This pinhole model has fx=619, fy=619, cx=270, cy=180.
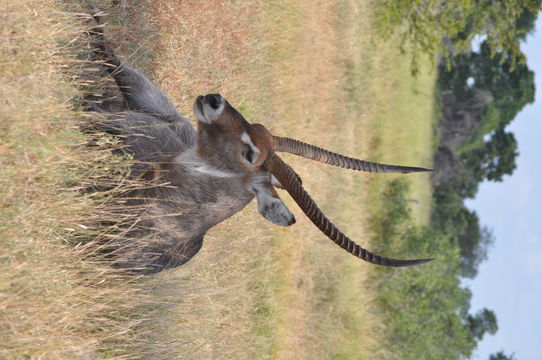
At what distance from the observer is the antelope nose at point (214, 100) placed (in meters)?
5.09

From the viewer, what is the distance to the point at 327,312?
12.8 metres

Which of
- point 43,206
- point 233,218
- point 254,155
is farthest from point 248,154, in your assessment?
point 233,218

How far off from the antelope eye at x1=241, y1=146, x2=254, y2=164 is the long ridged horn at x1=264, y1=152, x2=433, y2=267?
0.55 ft

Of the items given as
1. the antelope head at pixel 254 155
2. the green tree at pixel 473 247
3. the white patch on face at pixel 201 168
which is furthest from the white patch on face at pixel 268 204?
the green tree at pixel 473 247

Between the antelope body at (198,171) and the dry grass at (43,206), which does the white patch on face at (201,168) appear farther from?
the dry grass at (43,206)

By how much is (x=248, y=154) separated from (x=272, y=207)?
0.52 m

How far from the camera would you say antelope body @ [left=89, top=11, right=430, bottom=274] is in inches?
213

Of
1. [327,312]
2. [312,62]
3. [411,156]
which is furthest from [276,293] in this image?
[411,156]

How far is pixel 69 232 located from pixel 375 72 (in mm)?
14382

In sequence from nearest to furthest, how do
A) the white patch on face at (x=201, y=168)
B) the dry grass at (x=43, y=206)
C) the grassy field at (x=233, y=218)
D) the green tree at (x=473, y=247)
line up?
the dry grass at (x=43, y=206), the grassy field at (x=233, y=218), the white patch on face at (x=201, y=168), the green tree at (x=473, y=247)

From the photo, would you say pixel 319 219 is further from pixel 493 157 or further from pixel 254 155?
pixel 493 157

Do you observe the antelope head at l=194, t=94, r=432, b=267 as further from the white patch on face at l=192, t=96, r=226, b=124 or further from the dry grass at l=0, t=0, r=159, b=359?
the dry grass at l=0, t=0, r=159, b=359

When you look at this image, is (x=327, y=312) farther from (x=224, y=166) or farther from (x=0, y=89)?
(x=0, y=89)

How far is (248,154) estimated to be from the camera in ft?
18.0
